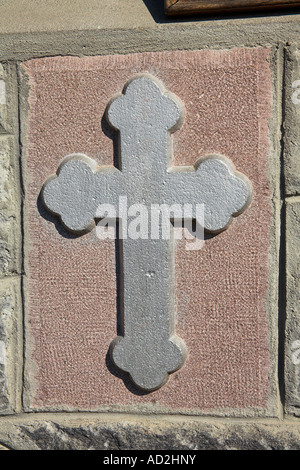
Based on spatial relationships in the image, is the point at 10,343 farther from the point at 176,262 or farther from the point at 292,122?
the point at 292,122

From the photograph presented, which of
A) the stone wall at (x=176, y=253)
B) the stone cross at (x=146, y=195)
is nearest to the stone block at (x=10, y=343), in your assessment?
the stone wall at (x=176, y=253)

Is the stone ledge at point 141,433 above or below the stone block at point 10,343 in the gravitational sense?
below

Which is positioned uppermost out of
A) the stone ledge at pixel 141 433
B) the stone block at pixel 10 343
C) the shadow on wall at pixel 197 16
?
the shadow on wall at pixel 197 16

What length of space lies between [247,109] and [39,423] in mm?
1015

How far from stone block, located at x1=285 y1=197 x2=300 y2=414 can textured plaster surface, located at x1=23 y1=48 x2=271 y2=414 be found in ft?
0.18

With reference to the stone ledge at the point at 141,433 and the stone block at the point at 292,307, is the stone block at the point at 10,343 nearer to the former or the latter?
the stone ledge at the point at 141,433

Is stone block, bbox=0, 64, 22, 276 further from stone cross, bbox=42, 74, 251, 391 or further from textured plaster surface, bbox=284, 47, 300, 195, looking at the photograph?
textured plaster surface, bbox=284, 47, 300, 195

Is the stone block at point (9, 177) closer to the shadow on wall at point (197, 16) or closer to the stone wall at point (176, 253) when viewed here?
the stone wall at point (176, 253)

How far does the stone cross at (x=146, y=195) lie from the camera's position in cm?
132

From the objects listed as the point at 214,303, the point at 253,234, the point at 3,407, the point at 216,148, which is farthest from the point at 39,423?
the point at 216,148

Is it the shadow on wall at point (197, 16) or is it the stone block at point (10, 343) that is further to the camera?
the stone block at point (10, 343)

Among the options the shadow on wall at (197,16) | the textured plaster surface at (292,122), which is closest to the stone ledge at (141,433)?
the textured plaster surface at (292,122)

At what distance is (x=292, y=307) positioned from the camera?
134 cm

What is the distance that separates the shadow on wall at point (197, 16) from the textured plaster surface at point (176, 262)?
0.09 meters
